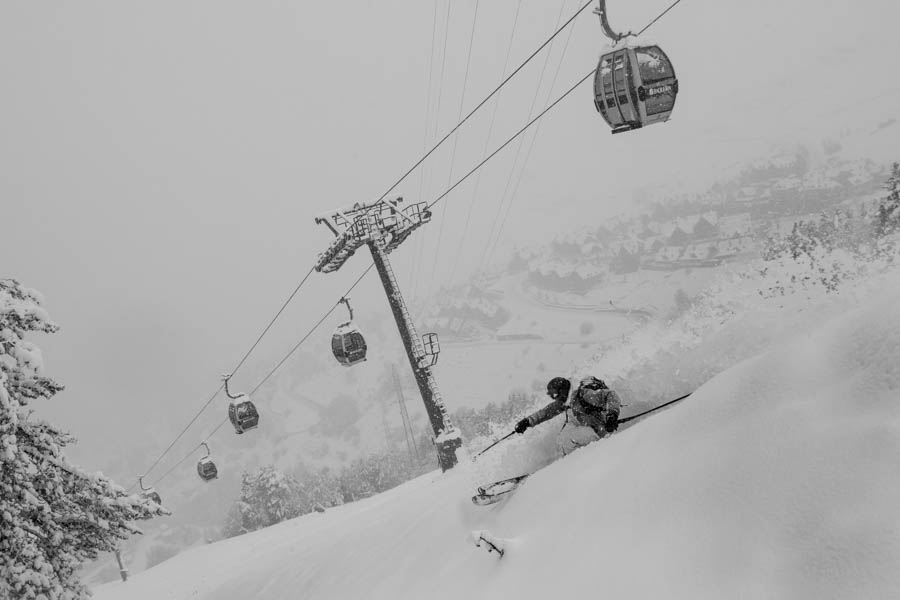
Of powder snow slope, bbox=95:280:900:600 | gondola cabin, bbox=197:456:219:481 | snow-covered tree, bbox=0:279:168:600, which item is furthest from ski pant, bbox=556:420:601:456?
gondola cabin, bbox=197:456:219:481

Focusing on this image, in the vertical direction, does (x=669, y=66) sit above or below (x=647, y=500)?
above

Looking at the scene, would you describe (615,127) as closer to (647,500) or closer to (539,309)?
(647,500)

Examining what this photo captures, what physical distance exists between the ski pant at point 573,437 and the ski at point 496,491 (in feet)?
Result: 2.06

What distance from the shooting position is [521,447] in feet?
21.8

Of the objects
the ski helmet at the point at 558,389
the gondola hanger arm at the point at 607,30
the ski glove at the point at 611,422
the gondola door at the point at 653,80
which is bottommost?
the ski glove at the point at 611,422

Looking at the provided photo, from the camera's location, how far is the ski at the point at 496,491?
5.75m

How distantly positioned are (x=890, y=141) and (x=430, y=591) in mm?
199432

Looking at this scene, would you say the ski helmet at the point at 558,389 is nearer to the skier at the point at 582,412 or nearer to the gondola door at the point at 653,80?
the skier at the point at 582,412

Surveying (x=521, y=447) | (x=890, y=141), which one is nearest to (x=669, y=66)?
(x=521, y=447)

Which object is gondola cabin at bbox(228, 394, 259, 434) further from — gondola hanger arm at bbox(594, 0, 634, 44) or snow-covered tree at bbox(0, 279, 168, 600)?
gondola hanger arm at bbox(594, 0, 634, 44)

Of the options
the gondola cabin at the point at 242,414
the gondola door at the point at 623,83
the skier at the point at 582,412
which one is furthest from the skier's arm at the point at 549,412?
the gondola cabin at the point at 242,414

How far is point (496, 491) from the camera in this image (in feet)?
19.2

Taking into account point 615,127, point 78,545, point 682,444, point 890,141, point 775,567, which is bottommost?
point 775,567

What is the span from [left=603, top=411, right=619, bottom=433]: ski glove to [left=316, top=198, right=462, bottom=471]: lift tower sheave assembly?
11.2 metres
